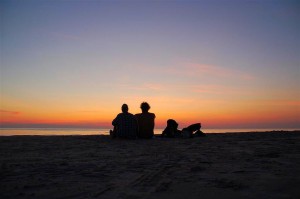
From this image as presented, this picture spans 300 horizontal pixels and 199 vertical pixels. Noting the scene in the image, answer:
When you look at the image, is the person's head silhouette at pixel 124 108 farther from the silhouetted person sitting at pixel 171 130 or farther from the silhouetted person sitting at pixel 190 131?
the silhouetted person sitting at pixel 190 131

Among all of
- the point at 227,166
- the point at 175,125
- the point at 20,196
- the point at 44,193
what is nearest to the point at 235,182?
the point at 227,166

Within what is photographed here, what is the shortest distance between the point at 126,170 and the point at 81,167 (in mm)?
866

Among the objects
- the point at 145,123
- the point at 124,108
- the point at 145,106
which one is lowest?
the point at 145,123

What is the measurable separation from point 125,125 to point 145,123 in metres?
1.04

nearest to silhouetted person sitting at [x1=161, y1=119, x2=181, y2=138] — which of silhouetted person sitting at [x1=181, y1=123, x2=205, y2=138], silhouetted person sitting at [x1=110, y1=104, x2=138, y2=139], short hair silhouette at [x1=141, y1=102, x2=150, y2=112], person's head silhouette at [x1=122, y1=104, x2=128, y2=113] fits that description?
silhouetted person sitting at [x1=181, y1=123, x2=205, y2=138]

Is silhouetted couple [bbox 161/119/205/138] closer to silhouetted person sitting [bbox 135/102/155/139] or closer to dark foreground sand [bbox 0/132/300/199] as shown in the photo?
silhouetted person sitting [bbox 135/102/155/139]

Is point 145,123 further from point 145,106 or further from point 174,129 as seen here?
point 174,129

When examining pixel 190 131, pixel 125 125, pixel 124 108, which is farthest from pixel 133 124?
pixel 190 131

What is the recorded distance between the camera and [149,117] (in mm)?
12102

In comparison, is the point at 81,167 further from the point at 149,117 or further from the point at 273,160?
the point at 149,117

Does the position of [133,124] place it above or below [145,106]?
below

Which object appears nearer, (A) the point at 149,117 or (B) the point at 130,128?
(B) the point at 130,128

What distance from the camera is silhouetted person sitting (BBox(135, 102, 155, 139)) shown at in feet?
39.2

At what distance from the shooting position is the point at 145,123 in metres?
12.0
